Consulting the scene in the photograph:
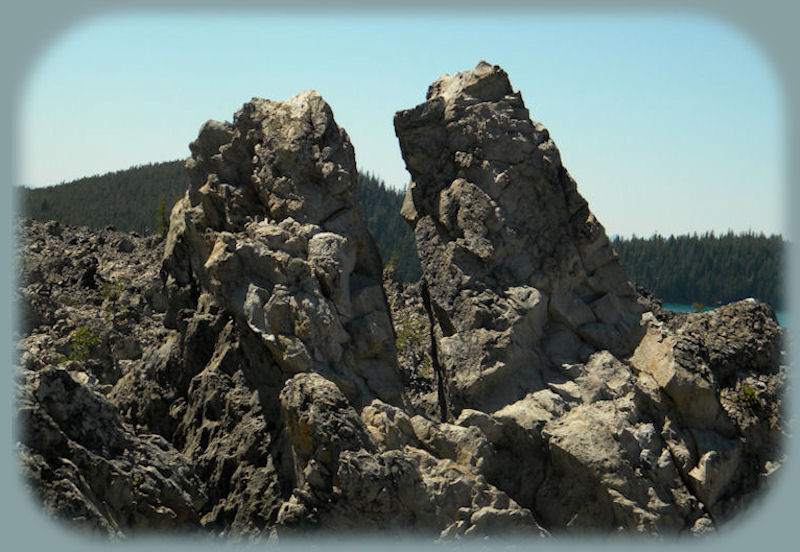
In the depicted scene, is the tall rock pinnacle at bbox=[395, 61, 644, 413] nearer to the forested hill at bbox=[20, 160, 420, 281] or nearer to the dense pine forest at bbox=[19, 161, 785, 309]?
the forested hill at bbox=[20, 160, 420, 281]

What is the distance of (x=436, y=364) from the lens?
20500 mm

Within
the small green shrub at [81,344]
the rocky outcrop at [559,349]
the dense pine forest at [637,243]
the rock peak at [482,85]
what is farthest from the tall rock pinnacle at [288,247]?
the dense pine forest at [637,243]

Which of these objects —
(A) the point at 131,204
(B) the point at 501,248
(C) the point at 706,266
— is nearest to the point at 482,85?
(B) the point at 501,248

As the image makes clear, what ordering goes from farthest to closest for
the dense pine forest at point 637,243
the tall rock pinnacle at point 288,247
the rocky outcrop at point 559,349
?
1. the dense pine forest at point 637,243
2. the tall rock pinnacle at point 288,247
3. the rocky outcrop at point 559,349

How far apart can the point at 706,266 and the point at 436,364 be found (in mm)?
112932

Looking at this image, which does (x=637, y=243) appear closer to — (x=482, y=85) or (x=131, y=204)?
(x=131, y=204)

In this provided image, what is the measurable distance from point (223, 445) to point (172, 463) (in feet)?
10.8

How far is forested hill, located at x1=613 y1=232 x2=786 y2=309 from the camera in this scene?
11862 cm

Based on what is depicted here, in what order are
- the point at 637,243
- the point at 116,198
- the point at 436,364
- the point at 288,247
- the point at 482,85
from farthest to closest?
the point at 637,243, the point at 116,198, the point at 482,85, the point at 436,364, the point at 288,247

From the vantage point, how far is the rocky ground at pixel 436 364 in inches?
576

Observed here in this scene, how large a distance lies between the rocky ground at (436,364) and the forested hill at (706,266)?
100846 mm

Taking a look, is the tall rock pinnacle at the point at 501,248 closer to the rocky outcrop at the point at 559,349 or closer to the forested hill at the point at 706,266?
the rocky outcrop at the point at 559,349

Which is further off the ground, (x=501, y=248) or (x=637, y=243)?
(x=637, y=243)

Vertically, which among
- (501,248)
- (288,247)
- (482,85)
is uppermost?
(482,85)
